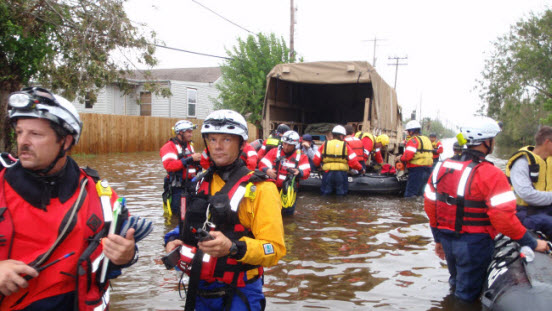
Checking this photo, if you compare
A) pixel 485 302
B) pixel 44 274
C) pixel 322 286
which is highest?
pixel 44 274

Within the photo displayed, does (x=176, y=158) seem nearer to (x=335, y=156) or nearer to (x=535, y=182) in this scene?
(x=335, y=156)

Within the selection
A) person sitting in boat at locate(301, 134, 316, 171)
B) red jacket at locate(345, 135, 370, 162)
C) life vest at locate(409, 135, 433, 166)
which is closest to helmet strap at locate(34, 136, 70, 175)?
person sitting in boat at locate(301, 134, 316, 171)

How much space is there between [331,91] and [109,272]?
1442 centimetres

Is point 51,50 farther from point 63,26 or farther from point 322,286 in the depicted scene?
point 322,286

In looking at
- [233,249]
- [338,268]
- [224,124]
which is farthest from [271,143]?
[233,249]

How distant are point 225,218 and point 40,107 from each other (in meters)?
1.18

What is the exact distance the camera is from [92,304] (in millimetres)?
2203

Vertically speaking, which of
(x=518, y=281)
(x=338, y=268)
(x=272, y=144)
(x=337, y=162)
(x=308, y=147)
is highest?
(x=272, y=144)

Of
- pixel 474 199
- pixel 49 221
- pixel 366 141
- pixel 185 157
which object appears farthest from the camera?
pixel 366 141

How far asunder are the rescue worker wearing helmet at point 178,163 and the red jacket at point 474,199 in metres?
4.16

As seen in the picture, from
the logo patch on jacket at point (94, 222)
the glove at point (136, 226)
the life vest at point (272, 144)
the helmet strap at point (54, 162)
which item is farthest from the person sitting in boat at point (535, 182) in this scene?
the life vest at point (272, 144)

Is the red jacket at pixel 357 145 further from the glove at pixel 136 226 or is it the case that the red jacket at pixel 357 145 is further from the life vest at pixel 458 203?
the glove at pixel 136 226

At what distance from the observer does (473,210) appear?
4.12 meters

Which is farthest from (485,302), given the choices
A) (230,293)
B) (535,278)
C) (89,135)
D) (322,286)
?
(89,135)
